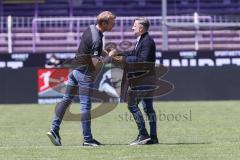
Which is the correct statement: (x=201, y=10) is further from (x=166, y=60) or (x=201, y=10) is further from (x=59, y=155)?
(x=59, y=155)

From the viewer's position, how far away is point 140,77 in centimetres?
1197

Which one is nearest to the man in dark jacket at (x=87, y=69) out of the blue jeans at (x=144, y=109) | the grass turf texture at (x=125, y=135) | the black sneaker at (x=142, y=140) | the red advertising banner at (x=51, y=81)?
the grass turf texture at (x=125, y=135)

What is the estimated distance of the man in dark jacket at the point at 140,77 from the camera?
38.1 feet

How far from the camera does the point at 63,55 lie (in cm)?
2372

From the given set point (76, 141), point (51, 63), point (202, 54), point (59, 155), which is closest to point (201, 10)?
point (202, 54)

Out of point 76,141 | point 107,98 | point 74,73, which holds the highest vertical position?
point 74,73

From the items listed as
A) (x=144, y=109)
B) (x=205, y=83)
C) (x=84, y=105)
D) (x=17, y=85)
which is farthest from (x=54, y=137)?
(x=205, y=83)

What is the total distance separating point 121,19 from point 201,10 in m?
5.48

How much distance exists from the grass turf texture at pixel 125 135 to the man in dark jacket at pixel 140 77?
35 cm

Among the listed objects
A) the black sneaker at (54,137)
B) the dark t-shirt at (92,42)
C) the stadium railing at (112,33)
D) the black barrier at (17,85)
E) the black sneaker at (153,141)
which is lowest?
the black barrier at (17,85)

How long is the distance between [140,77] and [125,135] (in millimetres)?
1846

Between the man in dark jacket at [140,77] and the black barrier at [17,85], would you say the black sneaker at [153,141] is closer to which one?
the man in dark jacket at [140,77]

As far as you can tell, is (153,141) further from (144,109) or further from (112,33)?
(112,33)

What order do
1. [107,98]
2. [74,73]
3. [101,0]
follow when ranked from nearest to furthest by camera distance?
1. [74,73]
2. [107,98]
3. [101,0]
